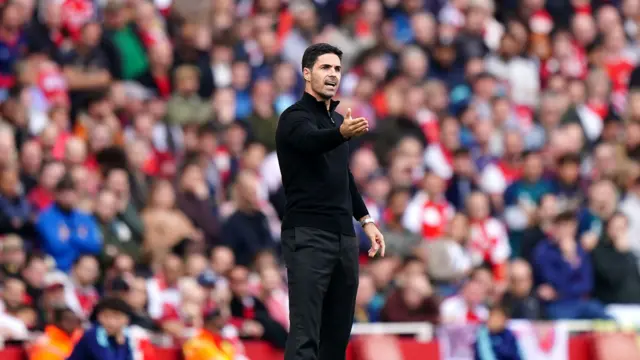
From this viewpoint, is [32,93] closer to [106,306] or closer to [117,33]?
[117,33]

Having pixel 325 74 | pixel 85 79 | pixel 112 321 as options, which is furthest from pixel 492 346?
pixel 325 74

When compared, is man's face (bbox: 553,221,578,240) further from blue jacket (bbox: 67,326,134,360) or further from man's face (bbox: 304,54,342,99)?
man's face (bbox: 304,54,342,99)

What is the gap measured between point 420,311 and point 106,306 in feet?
12.5

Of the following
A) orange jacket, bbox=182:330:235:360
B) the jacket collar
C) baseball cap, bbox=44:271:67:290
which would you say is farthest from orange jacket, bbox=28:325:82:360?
the jacket collar

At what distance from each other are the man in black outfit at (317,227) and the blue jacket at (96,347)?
131 inches

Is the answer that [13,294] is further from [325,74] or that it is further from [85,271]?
[325,74]

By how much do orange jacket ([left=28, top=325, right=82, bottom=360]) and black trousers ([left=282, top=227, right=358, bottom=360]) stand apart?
3628 mm

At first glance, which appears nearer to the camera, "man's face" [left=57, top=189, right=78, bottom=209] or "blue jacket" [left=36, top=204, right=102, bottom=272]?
"blue jacket" [left=36, top=204, right=102, bottom=272]

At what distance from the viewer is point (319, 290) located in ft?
29.3

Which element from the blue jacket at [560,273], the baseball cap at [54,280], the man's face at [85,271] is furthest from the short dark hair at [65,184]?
the blue jacket at [560,273]

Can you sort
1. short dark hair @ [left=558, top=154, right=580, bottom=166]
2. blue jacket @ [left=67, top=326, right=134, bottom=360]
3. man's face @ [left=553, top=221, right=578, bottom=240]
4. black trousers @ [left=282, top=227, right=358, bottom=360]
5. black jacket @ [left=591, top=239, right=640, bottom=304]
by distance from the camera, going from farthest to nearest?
short dark hair @ [left=558, top=154, right=580, bottom=166], black jacket @ [left=591, top=239, right=640, bottom=304], man's face @ [left=553, top=221, right=578, bottom=240], blue jacket @ [left=67, top=326, right=134, bottom=360], black trousers @ [left=282, top=227, right=358, bottom=360]

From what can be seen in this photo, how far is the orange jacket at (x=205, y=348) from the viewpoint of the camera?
1287 cm

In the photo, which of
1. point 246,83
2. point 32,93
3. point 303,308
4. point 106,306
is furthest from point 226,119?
point 303,308

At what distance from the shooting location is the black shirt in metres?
8.95
